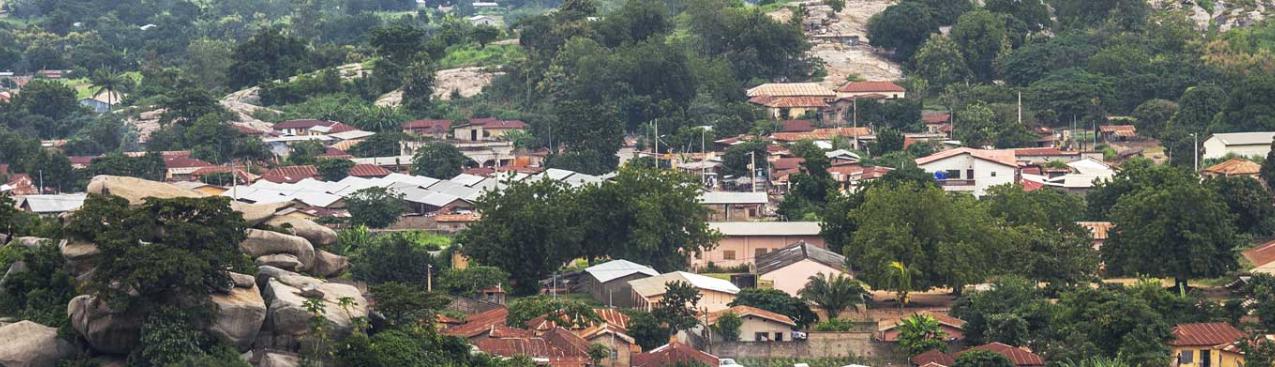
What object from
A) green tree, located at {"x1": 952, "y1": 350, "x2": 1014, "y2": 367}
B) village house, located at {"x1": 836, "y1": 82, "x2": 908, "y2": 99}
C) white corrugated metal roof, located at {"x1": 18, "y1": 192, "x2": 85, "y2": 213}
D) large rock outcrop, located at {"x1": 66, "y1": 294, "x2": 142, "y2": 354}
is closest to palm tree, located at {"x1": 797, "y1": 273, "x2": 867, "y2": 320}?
green tree, located at {"x1": 952, "y1": 350, "x2": 1014, "y2": 367}

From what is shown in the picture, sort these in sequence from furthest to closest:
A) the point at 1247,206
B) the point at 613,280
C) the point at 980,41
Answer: the point at 980,41 < the point at 1247,206 < the point at 613,280

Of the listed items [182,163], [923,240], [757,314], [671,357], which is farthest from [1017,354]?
[182,163]

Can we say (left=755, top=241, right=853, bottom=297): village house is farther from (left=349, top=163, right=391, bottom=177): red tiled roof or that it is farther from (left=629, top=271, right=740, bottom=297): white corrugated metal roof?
(left=349, top=163, right=391, bottom=177): red tiled roof

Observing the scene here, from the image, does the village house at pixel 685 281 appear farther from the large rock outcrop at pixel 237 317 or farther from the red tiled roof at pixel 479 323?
the large rock outcrop at pixel 237 317

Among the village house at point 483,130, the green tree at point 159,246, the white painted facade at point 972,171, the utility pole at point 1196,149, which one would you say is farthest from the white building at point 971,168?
the green tree at point 159,246

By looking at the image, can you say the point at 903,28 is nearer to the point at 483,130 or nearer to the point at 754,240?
the point at 483,130

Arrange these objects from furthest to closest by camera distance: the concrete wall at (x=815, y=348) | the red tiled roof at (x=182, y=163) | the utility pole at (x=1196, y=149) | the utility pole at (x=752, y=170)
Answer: the red tiled roof at (x=182, y=163) → the utility pole at (x=1196, y=149) → the utility pole at (x=752, y=170) → the concrete wall at (x=815, y=348)
